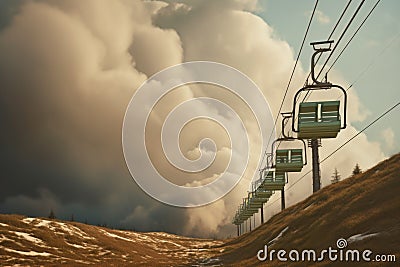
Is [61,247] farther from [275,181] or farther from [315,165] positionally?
[315,165]

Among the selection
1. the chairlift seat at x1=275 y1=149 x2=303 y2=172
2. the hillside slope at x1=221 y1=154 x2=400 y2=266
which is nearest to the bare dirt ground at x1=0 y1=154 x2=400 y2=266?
the hillside slope at x1=221 y1=154 x2=400 y2=266

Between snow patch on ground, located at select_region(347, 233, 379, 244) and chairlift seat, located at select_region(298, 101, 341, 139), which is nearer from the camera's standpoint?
snow patch on ground, located at select_region(347, 233, 379, 244)

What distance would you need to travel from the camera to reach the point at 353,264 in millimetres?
24391

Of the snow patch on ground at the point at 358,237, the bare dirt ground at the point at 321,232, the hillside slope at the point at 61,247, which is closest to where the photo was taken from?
the snow patch on ground at the point at 358,237

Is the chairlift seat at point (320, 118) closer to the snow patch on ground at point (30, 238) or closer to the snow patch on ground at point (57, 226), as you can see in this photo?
the snow patch on ground at point (30, 238)

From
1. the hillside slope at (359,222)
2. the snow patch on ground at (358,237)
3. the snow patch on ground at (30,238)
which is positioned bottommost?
the snow patch on ground at (358,237)

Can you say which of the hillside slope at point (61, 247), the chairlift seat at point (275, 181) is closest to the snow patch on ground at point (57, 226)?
the hillside slope at point (61, 247)

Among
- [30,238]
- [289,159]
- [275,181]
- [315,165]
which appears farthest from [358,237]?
[30,238]

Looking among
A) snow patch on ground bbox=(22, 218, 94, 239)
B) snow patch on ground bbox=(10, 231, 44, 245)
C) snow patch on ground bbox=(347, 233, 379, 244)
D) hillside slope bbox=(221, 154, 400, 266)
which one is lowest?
snow patch on ground bbox=(347, 233, 379, 244)

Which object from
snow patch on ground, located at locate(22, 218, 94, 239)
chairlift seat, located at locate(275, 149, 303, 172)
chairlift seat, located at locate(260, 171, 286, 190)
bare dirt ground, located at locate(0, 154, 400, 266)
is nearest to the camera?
bare dirt ground, located at locate(0, 154, 400, 266)

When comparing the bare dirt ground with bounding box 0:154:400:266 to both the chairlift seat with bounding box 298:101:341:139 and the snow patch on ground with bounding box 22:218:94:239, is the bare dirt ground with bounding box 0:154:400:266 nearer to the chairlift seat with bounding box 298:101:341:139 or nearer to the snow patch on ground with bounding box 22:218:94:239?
the snow patch on ground with bounding box 22:218:94:239

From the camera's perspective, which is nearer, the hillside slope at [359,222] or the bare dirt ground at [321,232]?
the hillside slope at [359,222]

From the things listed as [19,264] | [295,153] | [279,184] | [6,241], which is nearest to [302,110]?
[295,153]

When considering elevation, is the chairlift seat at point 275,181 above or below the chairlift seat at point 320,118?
above
